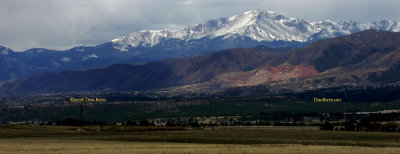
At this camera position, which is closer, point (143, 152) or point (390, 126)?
point (143, 152)

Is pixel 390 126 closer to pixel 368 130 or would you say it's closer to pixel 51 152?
pixel 368 130

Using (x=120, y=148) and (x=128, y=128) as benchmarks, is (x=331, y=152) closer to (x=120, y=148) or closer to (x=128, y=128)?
(x=120, y=148)

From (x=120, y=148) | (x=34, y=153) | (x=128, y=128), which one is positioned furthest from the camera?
(x=128, y=128)

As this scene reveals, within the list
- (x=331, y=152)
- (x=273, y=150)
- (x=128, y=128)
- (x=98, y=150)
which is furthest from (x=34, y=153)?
(x=128, y=128)

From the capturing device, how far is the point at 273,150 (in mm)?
100000

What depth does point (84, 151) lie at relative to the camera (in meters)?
93.6

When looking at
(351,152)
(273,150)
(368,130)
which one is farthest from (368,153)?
(368,130)

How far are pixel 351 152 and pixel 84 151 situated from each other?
37916 mm

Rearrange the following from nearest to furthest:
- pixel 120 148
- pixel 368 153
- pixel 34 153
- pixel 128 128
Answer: pixel 34 153 → pixel 368 153 → pixel 120 148 → pixel 128 128

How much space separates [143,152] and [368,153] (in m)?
31.4

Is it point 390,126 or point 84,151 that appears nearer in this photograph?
point 84,151

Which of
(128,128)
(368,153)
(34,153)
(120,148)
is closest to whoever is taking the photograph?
(34,153)

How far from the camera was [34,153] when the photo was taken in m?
88.1

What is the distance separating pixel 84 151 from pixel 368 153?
3963cm
